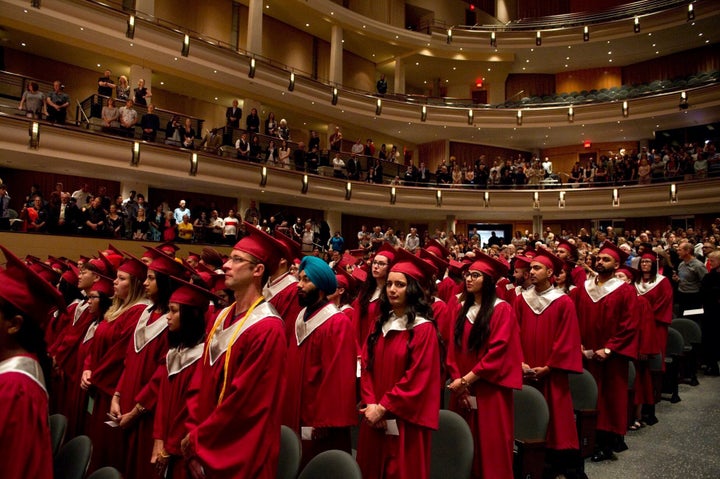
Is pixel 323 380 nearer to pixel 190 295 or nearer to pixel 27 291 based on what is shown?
pixel 190 295

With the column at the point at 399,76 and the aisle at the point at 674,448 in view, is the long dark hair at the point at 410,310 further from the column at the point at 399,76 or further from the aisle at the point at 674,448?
the column at the point at 399,76

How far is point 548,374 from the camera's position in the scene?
3951 millimetres

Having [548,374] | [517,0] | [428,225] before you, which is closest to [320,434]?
[548,374]

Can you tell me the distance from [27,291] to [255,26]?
18799 millimetres

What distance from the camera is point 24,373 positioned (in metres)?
1.75

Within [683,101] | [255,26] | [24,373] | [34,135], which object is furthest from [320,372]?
[683,101]

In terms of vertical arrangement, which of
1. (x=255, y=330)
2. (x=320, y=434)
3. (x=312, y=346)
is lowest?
(x=320, y=434)

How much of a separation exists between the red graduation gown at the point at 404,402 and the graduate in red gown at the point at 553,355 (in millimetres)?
1535

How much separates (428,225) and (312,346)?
21.9 metres

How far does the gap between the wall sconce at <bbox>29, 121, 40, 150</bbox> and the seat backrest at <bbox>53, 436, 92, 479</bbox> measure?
38.0ft

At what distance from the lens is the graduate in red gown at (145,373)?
2902 mm

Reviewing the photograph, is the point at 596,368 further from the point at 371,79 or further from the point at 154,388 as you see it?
the point at 371,79

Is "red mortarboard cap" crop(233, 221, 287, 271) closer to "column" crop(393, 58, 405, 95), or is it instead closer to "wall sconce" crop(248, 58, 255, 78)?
"wall sconce" crop(248, 58, 255, 78)

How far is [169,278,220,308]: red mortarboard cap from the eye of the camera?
111 inches
